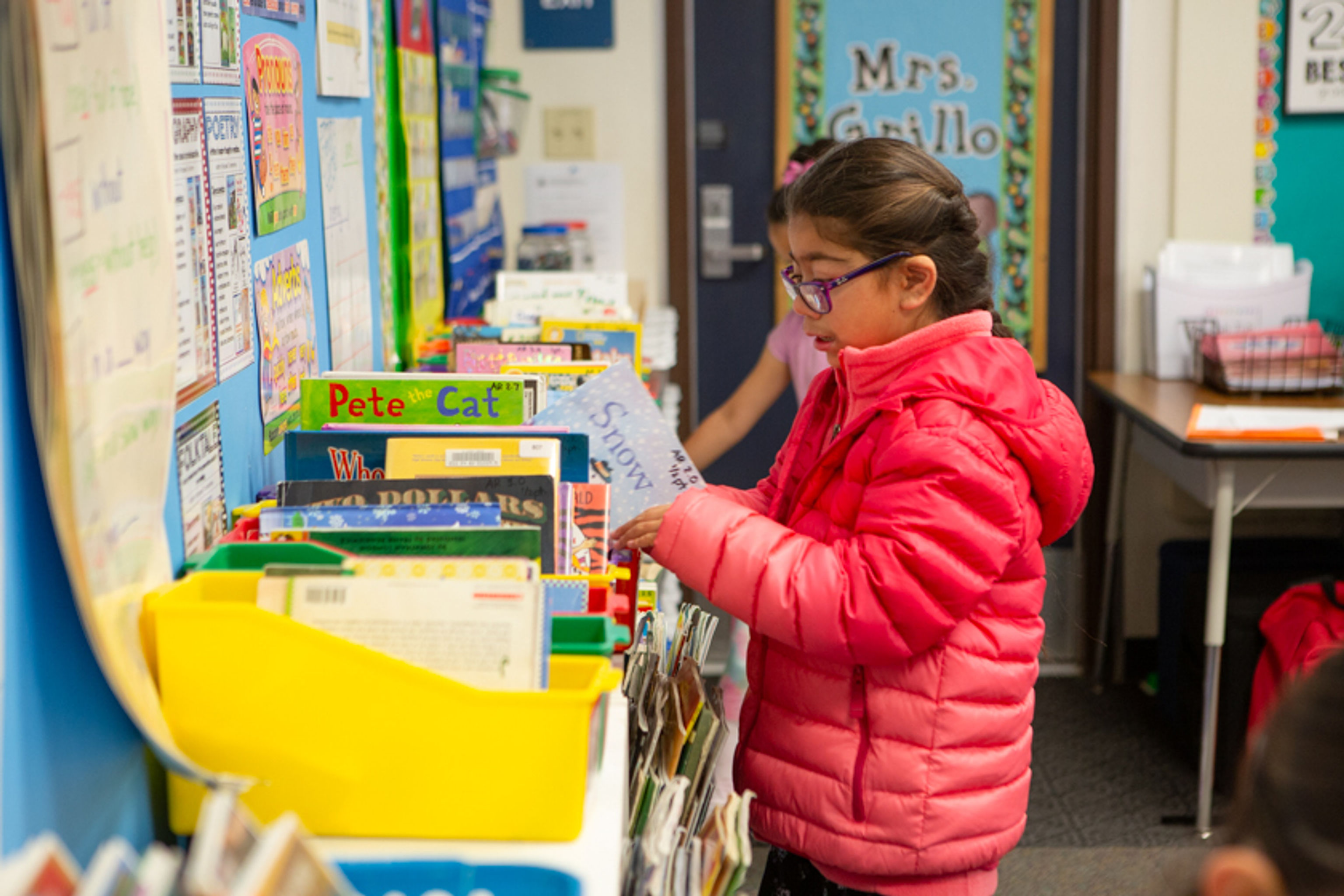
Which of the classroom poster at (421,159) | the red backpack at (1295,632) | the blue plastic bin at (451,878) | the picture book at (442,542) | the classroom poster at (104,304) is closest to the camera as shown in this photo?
the classroom poster at (104,304)

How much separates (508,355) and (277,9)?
1.90 feet

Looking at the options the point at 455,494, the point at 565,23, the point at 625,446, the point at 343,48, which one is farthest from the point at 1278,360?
the point at 455,494

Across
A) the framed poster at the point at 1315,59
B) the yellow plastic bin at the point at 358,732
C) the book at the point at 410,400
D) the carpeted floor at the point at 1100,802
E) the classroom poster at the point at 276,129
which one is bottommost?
the carpeted floor at the point at 1100,802

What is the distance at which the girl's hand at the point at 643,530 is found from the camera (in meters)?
1.37

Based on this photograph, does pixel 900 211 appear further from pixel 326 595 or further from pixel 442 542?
pixel 326 595

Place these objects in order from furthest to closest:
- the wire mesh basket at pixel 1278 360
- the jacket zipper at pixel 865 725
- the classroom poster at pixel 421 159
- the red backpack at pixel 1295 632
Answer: the wire mesh basket at pixel 1278 360 → the red backpack at pixel 1295 632 → the classroom poster at pixel 421 159 → the jacket zipper at pixel 865 725

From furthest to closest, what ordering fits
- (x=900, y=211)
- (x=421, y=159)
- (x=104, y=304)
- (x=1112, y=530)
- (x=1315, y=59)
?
1. (x=1112, y=530)
2. (x=1315, y=59)
3. (x=421, y=159)
4. (x=900, y=211)
5. (x=104, y=304)

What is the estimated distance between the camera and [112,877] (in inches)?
24.4

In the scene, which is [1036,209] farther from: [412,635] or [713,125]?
[412,635]

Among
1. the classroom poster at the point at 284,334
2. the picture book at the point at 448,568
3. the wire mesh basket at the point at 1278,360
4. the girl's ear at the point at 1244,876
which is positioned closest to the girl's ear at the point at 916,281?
the picture book at the point at 448,568

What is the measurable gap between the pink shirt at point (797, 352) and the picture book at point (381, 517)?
61.4 inches

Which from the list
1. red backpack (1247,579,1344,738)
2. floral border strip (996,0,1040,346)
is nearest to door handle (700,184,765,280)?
floral border strip (996,0,1040,346)

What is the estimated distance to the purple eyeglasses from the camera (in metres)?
1.34

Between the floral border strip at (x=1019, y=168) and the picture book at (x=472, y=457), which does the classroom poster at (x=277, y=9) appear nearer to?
the picture book at (x=472, y=457)
